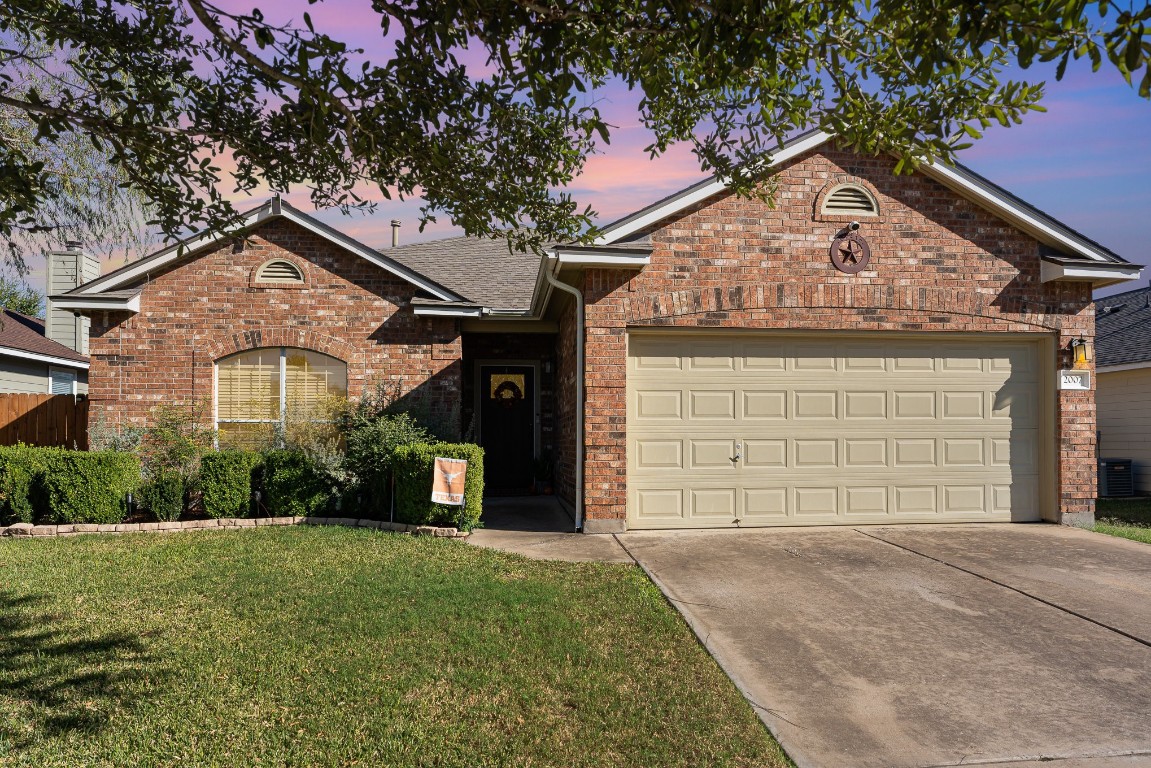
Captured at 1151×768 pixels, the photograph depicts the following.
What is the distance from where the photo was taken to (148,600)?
6293 mm

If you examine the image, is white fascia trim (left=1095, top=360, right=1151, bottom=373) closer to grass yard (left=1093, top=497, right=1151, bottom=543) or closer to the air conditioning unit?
the air conditioning unit

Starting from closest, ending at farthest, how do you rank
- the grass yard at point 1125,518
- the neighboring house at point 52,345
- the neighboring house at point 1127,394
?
1. the grass yard at point 1125,518
2. the neighboring house at point 1127,394
3. the neighboring house at point 52,345

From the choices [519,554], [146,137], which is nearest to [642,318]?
[519,554]

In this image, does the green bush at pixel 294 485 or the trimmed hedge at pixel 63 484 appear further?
the green bush at pixel 294 485

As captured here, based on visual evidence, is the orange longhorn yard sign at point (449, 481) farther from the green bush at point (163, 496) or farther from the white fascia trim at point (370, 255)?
the green bush at point (163, 496)

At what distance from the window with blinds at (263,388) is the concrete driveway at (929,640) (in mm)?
6121

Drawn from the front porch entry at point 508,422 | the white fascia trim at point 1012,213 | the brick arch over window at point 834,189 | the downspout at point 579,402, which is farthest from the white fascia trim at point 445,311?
the white fascia trim at point 1012,213

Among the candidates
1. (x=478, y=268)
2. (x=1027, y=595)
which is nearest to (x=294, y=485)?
(x=478, y=268)

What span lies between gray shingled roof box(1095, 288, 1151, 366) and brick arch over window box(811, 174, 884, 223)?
8.79 metres

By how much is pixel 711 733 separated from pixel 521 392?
1078cm

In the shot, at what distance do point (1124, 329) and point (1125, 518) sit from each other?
771 centimetres

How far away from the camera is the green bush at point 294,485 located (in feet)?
33.3

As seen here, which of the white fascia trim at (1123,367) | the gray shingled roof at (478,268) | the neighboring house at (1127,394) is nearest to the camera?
the gray shingled roof at (478,268)

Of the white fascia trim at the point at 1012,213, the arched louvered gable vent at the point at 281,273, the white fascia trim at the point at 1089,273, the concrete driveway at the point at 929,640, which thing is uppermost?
the white fascia trim at the point at 1012,213
